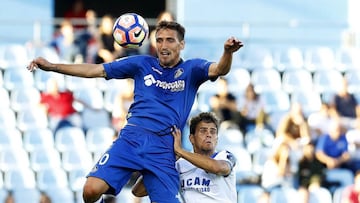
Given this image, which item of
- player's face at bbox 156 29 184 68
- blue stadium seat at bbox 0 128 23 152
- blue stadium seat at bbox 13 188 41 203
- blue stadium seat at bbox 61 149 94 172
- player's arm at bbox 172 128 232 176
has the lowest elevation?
blue stadium seat at bbox 13 188 41 203

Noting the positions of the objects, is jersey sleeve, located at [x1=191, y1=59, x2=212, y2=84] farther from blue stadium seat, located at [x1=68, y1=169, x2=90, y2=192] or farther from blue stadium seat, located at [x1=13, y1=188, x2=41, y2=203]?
blue stadium seat, located at [x1=68, y1=169, x2=90, y2=192]

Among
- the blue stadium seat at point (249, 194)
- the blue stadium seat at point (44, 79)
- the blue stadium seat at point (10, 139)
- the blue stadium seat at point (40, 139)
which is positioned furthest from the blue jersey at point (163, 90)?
the blue stadium seat at point (44, 79)

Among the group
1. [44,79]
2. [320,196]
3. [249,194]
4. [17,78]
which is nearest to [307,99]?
[320,196]

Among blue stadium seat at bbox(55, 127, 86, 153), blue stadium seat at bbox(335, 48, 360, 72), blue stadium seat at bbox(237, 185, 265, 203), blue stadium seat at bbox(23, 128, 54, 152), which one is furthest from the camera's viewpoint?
blue stadium seat at bbox(335, 48, 360, 72)

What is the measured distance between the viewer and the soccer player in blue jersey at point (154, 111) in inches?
362

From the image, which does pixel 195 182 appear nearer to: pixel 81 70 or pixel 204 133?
pixel 204 133

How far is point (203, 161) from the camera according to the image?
916cm

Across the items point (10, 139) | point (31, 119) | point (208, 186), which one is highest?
point (208, 186)

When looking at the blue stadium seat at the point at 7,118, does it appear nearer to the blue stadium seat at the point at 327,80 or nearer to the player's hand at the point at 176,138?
the blue stadium seat at the point at 327,80

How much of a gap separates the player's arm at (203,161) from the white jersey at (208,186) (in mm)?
93

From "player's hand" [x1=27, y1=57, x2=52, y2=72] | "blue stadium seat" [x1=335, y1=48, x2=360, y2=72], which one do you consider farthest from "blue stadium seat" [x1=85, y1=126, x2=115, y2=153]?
"player's hand" [x1=27, y1=57, x2=52, y2=72]

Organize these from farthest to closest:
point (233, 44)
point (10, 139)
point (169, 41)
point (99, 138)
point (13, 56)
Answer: point (13, 56), point (10, 139), point (99, 138), point (169, 41), point (233, 44)

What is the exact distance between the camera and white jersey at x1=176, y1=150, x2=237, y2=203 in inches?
369

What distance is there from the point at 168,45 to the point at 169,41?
33 millimetres
